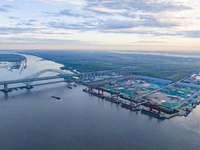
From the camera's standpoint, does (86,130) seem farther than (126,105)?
No

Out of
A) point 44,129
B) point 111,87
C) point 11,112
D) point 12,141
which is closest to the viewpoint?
point 12,141

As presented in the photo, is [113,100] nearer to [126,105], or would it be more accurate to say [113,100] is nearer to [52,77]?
[126,105]

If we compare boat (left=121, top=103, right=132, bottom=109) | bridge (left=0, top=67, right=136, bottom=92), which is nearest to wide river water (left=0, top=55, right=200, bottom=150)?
boat (left=121, top=103, right=132, bottom=109)

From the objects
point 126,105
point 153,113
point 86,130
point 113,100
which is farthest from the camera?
point 113,100

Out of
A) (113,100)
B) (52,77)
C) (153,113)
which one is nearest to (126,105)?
(113,100)

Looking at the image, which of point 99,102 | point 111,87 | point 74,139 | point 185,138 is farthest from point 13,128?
point 111,87

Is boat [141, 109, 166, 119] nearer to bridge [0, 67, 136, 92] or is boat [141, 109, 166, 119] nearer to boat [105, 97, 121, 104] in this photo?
boat [105, 97, 121, 104]

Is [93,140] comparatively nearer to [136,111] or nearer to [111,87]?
[136,111]

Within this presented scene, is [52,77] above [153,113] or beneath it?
above

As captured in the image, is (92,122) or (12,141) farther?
(92,122)

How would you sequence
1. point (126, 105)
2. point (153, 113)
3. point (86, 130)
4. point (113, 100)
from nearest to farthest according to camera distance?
point (86, 130)
point (153, 113)
point (126, 105)
point (113, 100)

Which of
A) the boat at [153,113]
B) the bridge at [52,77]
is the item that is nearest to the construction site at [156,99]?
the boat at [153,113]
